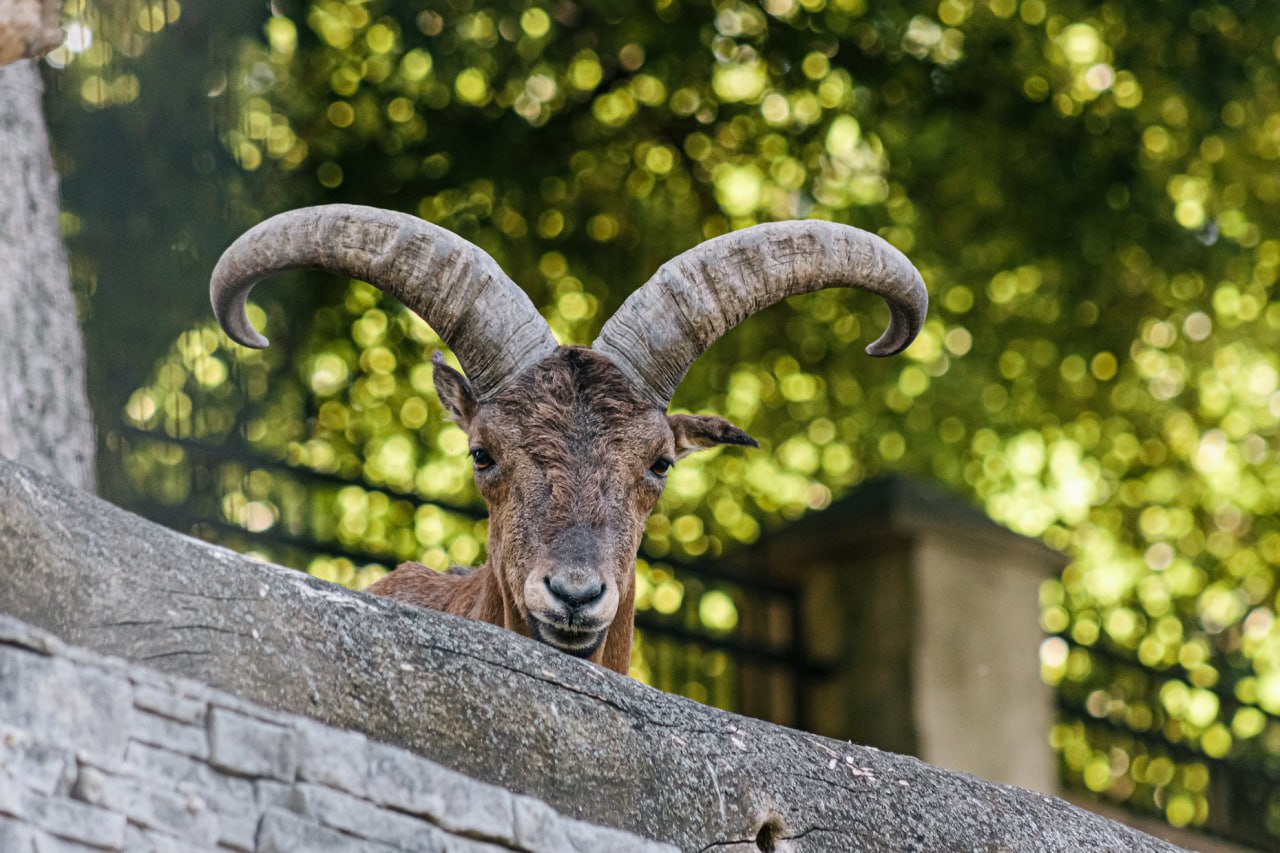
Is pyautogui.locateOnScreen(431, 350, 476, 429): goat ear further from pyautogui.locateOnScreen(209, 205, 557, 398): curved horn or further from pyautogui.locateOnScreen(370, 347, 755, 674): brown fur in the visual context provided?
pyautogui.locateOnScreen(209, 205, 557, 398): curved horn

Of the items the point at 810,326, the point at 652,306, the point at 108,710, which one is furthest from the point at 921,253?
the point at 108,710

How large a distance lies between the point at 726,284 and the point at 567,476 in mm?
982

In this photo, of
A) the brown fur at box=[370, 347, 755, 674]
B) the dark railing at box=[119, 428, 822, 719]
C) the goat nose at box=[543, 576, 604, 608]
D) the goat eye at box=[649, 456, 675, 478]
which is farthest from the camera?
the dark railing at box=[119, 428, 822, 719]

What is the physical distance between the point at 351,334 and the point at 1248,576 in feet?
23.3

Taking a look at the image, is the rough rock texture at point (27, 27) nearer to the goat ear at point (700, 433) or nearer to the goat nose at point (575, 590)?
the goat nose at point (575, 590)

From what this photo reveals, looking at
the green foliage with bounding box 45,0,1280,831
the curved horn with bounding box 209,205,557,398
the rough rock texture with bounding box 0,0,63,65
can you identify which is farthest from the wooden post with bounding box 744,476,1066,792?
the rough rock texture with bounding box 0,0,63,65

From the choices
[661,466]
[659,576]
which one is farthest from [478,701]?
[659,576]

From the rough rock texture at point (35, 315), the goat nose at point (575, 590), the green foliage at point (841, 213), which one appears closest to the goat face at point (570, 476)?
the goat nose at point (575, 590)

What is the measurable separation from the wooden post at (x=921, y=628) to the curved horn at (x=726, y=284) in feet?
10.7

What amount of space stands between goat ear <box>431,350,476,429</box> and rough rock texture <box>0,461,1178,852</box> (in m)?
2.35

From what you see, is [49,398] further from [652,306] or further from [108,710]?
[108,710]

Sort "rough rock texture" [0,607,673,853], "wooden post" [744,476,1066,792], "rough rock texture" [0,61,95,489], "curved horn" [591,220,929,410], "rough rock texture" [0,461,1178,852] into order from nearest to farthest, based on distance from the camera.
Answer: "rough rock texture" [0,607,673,853] < "rough rock texture" [0,461,1178,852] < "curved horn" [591,220,929,410] < "rough rock texture" [0,61,95,489] < "wooden post" [744,476,1066,792]

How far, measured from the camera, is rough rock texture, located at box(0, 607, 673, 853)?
3090 mm

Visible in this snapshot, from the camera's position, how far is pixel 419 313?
255 inches
